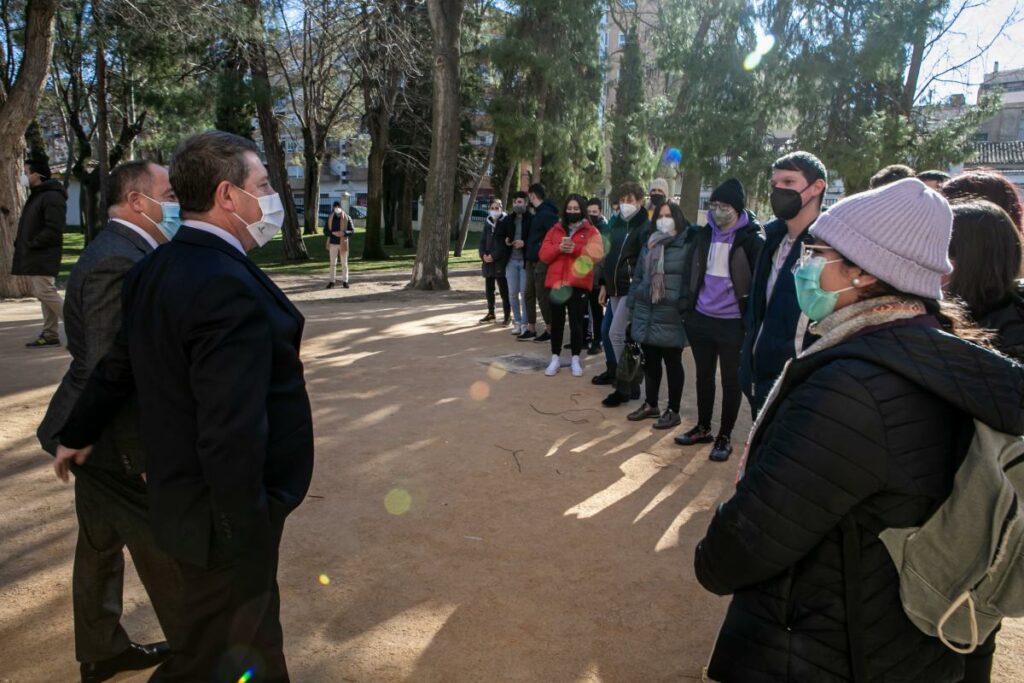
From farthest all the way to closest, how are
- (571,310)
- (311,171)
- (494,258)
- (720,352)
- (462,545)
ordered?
(311,171)
(494,258)
(571,310)
(720,352)
(462,545)

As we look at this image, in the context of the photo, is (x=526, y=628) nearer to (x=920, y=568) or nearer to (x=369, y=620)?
(x=369, y=620)

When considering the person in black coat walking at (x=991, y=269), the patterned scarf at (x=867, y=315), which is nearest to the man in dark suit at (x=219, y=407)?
the patterned scarf at (x=867, y=315)

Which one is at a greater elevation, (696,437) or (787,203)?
(787,203)

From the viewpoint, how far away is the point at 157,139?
3272cm

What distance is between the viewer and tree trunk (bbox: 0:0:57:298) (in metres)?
11.8

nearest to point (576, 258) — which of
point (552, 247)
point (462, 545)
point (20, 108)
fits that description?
point (552, 247)

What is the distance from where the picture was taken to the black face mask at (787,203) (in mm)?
4043

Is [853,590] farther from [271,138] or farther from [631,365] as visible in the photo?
[271,138]

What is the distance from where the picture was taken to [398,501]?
15.1 ft

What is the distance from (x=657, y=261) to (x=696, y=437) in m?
1.43

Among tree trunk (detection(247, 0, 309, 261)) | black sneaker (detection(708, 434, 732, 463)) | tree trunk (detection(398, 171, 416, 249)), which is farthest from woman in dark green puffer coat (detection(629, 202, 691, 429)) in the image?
tree trunk (detection(398, 171, 416, 249))

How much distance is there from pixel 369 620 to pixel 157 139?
113 ft

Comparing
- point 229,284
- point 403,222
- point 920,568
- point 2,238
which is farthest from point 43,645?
point 403,222

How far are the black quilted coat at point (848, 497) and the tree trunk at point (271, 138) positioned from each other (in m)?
18.6
